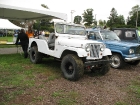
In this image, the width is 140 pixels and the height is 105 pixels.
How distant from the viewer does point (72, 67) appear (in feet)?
17.3

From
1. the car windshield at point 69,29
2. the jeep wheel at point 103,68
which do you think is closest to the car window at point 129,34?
the car windshield at point 69,29

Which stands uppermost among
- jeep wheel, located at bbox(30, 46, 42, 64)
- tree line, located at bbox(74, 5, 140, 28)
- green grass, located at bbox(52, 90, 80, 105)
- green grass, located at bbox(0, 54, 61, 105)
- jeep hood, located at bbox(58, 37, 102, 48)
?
tree line, located at bbox(74, 5, 140, 28)

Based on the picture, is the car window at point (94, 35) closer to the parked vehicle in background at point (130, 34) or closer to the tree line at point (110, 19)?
the parked vehicle in background at point (130, 34)

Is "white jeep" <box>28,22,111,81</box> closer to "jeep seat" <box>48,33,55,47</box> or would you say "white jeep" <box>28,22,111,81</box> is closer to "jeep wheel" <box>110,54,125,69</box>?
"jeep seat" <box>48,33,55,47</box>

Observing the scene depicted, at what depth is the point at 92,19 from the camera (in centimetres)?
6688

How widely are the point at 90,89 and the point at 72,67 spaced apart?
38.9 inches

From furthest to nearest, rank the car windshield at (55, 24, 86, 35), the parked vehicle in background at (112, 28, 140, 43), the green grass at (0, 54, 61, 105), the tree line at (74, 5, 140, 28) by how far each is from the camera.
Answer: the tree line at (74, 5, 140, 28), the parked vehicle in background at (112, 28, 140, 43), the car windshield at (55, 24, 86, 35), the green grass at (0, 54, 61, 105)

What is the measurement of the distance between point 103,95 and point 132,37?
588cm

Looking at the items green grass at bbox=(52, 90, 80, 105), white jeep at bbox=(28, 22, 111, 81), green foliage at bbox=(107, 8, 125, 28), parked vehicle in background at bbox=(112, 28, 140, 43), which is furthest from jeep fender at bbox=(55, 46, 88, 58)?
green foliage at bbox=(107, 8, 125, 28)

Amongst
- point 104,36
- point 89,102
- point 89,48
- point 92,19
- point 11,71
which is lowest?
point 89,102

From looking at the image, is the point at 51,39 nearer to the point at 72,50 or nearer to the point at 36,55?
the point at 36,55

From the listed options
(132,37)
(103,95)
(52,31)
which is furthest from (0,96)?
(132,37)

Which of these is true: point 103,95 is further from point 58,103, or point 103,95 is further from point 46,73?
point 46,73

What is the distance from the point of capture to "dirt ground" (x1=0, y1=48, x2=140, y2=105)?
151 inches
